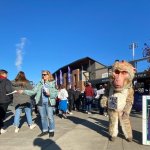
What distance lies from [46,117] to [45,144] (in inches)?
70.1

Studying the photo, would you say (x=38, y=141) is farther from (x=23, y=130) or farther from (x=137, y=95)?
(x=137, y=95)

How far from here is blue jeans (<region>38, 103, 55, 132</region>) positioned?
32.5ft

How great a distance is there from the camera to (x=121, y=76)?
8.67m

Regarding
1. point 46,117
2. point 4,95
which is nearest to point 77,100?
point 4,95

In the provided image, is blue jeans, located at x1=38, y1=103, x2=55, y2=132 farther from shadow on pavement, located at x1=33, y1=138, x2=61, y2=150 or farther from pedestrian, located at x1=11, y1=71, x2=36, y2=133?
pedestrian, located at x1=11, y1=71, x2=36, y2=133

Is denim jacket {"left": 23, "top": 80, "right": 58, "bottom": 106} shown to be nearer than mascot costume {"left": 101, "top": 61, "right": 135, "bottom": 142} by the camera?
No

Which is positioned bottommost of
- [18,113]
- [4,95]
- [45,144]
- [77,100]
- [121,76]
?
[45,144]

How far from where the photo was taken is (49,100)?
32.9ft

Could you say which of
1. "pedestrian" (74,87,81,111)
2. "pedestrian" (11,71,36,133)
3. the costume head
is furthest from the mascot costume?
"pedestrian" (74,87,81,111)

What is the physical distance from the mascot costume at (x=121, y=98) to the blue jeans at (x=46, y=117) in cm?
184

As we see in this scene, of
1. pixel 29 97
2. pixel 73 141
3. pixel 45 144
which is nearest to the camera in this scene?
pixel 45 144

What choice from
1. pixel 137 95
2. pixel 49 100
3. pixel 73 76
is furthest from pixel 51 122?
pixel 73 76

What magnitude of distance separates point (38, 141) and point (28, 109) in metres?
2.67

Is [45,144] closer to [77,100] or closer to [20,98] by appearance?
[20,98]
